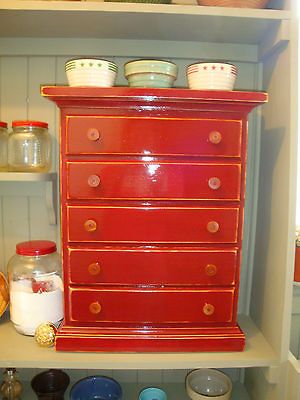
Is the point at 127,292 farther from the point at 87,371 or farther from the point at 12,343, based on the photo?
the point at 87,371

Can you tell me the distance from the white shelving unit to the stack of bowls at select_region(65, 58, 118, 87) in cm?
14

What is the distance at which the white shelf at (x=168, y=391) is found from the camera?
1261 millimetres

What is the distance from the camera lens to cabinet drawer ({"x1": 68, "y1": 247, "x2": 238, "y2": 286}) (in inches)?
38.6

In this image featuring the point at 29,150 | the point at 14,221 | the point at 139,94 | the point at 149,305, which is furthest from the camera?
the point at 14,221

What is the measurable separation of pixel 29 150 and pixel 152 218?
0.47m

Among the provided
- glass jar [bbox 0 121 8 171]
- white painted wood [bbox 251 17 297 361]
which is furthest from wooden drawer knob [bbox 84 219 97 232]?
white painted wood [bbox 251 17 297 361]

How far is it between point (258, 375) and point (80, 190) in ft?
2.70

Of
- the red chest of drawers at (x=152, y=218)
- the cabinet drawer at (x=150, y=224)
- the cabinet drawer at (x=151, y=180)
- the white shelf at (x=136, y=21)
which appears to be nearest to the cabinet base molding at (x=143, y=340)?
the red chest of drawers at (x=152, y=218)

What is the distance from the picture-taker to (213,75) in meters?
0.93

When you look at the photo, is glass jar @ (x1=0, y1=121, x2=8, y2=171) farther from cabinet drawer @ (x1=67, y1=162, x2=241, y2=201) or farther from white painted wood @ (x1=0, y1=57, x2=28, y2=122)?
cabinet drawer @ (x1=67, y1=162, x2=241, y2=201)

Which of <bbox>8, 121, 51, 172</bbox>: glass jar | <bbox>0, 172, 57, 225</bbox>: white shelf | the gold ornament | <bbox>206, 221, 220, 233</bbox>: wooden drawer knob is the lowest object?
the gold ornament

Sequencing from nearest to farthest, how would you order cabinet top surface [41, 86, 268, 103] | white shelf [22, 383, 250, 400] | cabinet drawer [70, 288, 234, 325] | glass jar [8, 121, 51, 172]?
cabinet top surface [41, 86, 268, 103] < cabinet drawer [70, 288, 234, 325] < glass jar [8, 121, 51, 172] < white shelf [22, 383, 250, 400]

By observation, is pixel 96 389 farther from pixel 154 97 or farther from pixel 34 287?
pixel 154 97

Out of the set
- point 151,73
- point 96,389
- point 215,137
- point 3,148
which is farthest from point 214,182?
point 96,389
